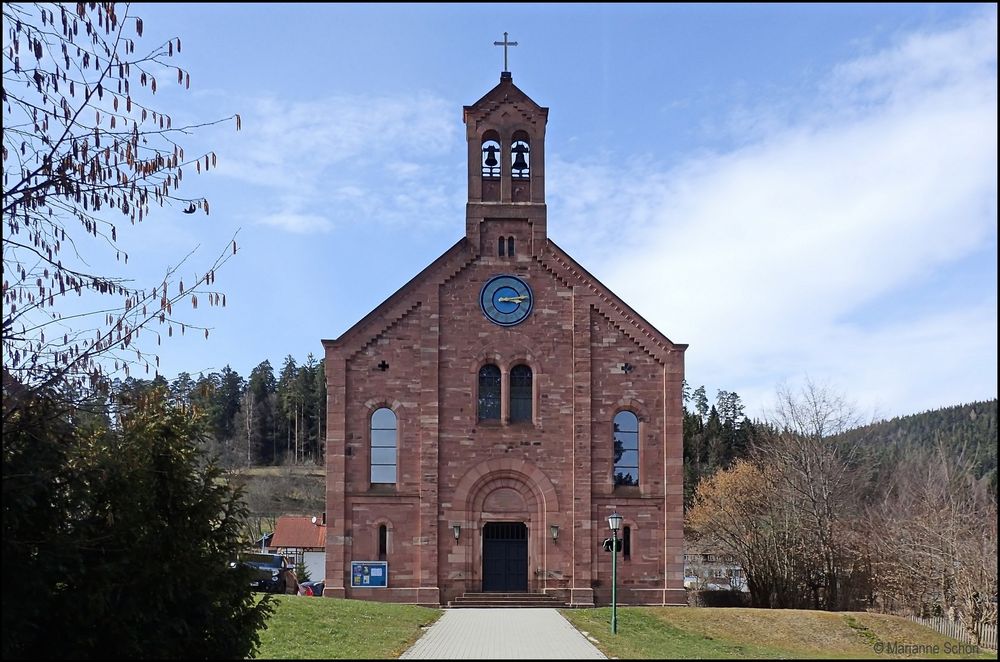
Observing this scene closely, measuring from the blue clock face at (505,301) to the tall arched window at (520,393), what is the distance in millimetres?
1703

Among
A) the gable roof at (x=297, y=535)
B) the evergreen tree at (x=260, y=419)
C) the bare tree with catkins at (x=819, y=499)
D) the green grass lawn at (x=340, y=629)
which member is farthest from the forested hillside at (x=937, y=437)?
the evergreen tree at (x=260, y=419)

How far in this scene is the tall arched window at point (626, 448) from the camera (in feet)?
117

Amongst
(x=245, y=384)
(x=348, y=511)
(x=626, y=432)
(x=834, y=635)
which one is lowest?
(x=834, y=635)

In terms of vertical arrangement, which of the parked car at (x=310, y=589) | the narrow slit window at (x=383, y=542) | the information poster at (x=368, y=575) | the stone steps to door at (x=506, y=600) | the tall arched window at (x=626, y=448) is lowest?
the parked car at (x=310, y=589)

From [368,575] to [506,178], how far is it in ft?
47.9

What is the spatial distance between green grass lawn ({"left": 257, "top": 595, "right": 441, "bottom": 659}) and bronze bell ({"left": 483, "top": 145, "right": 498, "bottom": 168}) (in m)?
15.8

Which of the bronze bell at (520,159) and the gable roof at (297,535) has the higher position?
the bronze bell at (520,159)

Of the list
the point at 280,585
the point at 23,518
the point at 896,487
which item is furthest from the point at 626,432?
the point at 896,487

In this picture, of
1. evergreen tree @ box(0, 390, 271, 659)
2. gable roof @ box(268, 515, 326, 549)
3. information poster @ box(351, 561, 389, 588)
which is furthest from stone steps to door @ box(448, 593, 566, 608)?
gable roof @ box(268, 515, 326, 549)

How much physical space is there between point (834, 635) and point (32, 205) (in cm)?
2492

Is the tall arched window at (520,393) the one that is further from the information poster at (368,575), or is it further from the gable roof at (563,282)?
the information poster at (368,575)

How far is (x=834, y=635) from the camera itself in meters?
29.6

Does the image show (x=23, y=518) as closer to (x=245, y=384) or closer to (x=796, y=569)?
(x=796, y=569)

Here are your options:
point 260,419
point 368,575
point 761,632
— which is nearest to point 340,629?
point 368,575
